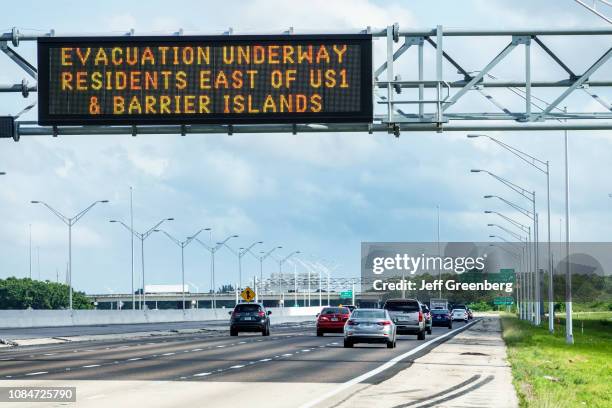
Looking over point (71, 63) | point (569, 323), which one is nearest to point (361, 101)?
point (71, 63)

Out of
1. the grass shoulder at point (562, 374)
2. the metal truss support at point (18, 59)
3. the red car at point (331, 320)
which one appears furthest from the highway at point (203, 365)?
the red car at point (331, 320)

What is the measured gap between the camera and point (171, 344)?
49406 millimetres

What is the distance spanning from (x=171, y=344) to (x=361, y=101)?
22962 millimetres

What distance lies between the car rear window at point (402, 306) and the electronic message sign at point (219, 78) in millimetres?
29597

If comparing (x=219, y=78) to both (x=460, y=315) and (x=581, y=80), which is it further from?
(x=460, y=315)

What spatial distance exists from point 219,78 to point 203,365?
9022 millimetres

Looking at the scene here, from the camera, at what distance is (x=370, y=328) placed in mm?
45875

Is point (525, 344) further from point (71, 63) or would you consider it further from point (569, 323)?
point (71, 63)

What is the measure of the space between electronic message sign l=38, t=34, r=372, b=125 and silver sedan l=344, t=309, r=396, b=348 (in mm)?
Answer: 18079

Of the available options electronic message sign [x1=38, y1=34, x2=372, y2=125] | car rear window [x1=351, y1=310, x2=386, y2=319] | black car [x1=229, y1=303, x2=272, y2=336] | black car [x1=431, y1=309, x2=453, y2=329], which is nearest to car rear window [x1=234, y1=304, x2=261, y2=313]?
black car [x1=229, y1=303, x2=272, y2=336]

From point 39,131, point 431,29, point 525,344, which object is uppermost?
point 431,29

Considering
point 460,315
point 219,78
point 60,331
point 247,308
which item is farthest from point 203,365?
point 460,315

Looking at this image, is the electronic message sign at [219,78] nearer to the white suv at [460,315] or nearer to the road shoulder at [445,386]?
the road shoulder at [445,386]

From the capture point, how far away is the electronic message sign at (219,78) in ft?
92.2
